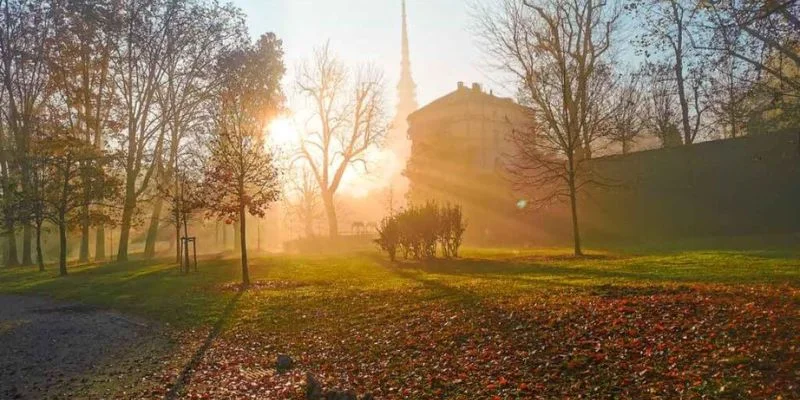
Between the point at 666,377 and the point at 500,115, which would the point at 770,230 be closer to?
the point at 666,377

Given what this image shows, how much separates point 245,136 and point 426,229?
349 inches

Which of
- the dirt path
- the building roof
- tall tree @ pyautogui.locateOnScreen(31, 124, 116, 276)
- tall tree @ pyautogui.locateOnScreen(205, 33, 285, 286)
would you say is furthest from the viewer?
the building roof

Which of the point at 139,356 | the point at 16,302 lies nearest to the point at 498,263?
the point at 139,356

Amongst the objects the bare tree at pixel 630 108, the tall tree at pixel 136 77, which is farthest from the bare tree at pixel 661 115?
the tall tree at pixel 136 77

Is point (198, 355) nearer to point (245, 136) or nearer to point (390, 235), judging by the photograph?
point (245, 136)

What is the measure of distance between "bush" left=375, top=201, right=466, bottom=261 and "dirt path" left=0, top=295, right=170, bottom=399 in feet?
43.4

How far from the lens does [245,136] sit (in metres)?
24.7

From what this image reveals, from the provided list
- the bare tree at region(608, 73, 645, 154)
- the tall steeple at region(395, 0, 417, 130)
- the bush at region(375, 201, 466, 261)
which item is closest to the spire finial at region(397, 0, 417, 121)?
the tall steeple at region(395, 0, 417, 130)

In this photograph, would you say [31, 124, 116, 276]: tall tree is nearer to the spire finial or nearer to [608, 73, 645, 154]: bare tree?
[608, 73, 645, 154]: bare tree

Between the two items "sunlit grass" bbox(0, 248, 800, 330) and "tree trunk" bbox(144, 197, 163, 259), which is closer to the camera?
"sunlit grass" bbox(0, 248, 800, 330)

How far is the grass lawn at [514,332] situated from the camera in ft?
23.4

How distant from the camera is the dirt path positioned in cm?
899

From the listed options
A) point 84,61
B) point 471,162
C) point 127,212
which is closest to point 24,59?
point 84,61

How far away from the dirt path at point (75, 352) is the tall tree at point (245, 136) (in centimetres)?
565
